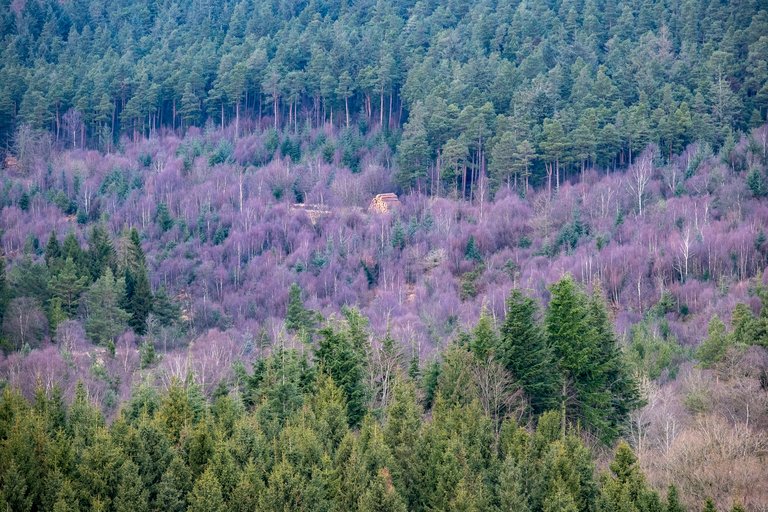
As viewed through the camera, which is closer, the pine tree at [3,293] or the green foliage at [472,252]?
the pine tree at [3,293]

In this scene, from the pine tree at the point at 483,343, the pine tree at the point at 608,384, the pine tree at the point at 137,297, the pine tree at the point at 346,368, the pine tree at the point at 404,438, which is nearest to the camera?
the pine tree at the point at 404,438

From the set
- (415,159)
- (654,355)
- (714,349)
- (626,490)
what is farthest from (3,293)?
(626,490)

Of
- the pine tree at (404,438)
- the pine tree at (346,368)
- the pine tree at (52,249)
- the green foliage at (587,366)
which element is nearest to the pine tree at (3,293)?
the pine tree at (52,249)

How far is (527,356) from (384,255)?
36773 millimetres

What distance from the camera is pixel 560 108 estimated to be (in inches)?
3809

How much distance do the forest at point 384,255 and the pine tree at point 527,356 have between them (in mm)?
150

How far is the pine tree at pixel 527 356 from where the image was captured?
47.4 metres

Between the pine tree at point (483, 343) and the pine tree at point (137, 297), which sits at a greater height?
the pine tree at point (483, 343)

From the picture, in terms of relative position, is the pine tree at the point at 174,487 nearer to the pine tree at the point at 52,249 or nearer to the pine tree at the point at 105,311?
the pine tree at the point at 105,311

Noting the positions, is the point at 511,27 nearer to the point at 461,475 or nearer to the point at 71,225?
the point at 71,225

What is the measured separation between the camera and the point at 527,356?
47.7m

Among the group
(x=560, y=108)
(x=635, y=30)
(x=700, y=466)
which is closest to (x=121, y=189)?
Result: (x=560, y=108)

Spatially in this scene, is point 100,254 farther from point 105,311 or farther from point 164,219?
point 164,219

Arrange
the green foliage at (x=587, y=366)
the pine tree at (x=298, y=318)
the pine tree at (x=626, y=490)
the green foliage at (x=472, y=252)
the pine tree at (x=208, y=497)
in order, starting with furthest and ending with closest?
the green foliage at (x=472, y=252) < the pine tree at (x=298, y=318) < the green foliage at (x=587, y=366) < the pine tree at (x=626, y=490) < the pine tree at (x=208, y=497)
